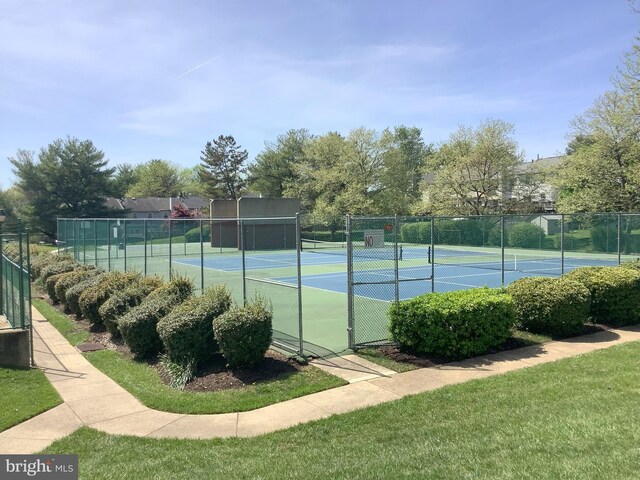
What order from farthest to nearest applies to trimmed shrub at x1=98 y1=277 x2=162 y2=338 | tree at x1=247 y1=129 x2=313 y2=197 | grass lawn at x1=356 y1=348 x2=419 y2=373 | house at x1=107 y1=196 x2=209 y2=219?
house at x1=107 y1=196 x2=209 y2=219 → tree at x1=247 y1=129 x2=313 y2=197 → trimmed shrub at x1=98 y1=277 x2=162 y2=338 → grass lawn at x1=356 y1=348 x2=419 y2=373

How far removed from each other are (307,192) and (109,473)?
Result: 52.3 m

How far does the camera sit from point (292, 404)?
6.55 m

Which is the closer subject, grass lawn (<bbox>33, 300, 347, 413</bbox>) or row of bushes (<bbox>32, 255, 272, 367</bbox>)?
grass lawn (<bbox>33, 300, 347, 413</bbox>)

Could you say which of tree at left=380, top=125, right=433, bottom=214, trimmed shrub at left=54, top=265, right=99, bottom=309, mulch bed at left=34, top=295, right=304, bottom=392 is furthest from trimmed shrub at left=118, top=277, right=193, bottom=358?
tree at left=380, top=125, right=433, bottom=214

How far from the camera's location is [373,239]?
30.1ft

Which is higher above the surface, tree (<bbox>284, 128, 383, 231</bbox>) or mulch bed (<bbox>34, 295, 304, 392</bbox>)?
tree (<bbox>284, 128, 383, 231</bbox>)

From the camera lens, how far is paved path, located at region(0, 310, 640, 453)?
5754mm

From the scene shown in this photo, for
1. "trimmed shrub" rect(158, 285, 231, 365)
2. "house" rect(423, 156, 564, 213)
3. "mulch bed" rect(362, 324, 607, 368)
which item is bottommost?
"mulch bed" rect(362, 324, 607, 368)

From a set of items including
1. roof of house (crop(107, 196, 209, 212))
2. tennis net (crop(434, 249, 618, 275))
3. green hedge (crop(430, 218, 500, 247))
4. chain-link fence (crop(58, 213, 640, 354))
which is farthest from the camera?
roof of house (crop(107, 196, 209, 212))

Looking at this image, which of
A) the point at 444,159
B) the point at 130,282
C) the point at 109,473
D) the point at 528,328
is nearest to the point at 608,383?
the point at 528,328

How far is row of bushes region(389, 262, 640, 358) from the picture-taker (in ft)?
27.4

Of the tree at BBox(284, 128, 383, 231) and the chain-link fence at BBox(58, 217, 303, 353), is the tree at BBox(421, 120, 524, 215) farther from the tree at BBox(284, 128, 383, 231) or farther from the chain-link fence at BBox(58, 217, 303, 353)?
the chain-link fence at BBox(58, 217, 303, 353)

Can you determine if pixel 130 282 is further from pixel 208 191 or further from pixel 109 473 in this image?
pixel 208 191

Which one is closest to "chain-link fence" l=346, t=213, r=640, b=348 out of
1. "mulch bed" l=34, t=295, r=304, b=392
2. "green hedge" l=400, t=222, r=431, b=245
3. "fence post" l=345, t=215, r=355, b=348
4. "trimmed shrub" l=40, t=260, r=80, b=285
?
"green hedge" l=400, t=222, r=431, b=245
